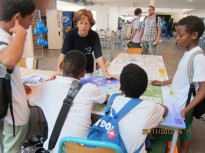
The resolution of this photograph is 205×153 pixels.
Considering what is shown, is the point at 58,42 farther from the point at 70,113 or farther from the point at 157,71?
the point at 70,113

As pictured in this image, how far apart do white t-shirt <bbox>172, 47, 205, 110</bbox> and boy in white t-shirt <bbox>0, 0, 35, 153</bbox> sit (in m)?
1.20

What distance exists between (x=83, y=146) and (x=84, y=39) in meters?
1.41

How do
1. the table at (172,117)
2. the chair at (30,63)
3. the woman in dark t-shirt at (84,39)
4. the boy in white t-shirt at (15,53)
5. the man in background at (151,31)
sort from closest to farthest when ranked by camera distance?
1. the boy in white t-shirt at (15,53)
2. the table at (172,117)
3. the woman in dark t-shirt at (84,39)
4. the chair at (30,63)
5. the man in background at (151,31)

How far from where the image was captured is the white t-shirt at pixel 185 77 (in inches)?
56.2

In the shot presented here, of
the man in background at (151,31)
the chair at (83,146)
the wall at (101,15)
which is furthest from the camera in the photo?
the wall at (101,15)

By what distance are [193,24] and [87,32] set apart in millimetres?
1072

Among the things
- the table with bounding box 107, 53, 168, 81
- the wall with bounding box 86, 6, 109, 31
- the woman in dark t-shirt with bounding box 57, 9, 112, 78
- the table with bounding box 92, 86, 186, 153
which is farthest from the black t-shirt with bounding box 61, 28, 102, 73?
the wall with bounding box 86, 6, 109, 31

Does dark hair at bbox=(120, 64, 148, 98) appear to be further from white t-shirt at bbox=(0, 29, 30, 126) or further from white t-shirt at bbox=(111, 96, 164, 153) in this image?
white t-shirt at bbox=(0, 29, 30, 126)

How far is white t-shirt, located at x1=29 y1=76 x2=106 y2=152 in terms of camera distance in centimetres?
123

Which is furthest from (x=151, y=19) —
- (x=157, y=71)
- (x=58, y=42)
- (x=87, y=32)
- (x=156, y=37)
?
(x=58, y=42)

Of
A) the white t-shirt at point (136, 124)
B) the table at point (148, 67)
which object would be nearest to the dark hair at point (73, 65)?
the white t-shirt at point (136, 124)

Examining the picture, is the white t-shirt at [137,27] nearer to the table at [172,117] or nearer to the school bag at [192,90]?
the table at [172,117]

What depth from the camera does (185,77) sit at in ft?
5.11

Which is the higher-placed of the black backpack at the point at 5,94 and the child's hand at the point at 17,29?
the child's hand at the point at 17,29
